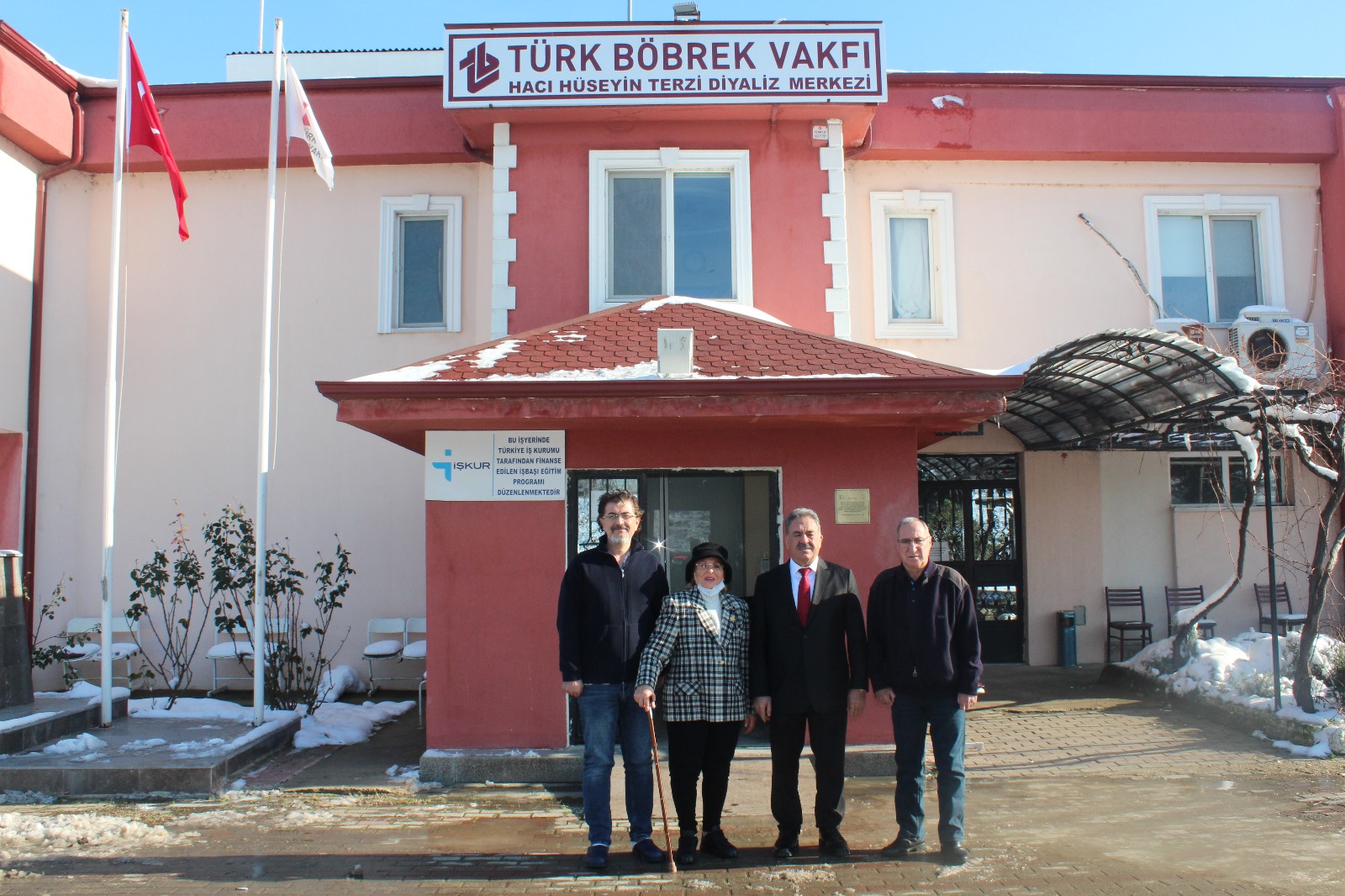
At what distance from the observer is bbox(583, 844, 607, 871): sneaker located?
5.15 m

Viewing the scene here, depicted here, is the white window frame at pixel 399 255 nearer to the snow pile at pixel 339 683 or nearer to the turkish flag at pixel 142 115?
the turkish flag at pixel 142 115

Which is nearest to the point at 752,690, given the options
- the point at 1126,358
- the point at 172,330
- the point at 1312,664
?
the point at 1126,358

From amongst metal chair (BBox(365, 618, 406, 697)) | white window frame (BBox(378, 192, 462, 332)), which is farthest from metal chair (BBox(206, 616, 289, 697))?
white window frame (BBox(378, 192, 462, 332))

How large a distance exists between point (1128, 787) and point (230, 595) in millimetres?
8849

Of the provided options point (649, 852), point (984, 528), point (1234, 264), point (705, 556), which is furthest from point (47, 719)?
point (1234, 264)

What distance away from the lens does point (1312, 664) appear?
9.06 m

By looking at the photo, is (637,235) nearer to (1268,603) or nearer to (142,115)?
(142,115)

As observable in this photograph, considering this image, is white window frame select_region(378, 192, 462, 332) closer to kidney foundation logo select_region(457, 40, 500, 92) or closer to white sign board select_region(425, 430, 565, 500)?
kidney foundation logo select_region(457, 40, 500, 92)

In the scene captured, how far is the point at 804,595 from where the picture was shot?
532cm

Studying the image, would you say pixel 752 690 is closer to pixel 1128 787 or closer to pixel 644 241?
pixel 1128 787

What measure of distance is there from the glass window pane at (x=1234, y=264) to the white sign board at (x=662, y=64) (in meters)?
4.79

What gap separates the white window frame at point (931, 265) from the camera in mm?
11258

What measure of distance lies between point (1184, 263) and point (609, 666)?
9.51 meters

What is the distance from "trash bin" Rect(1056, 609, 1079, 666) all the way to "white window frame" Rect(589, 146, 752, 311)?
210 inches
